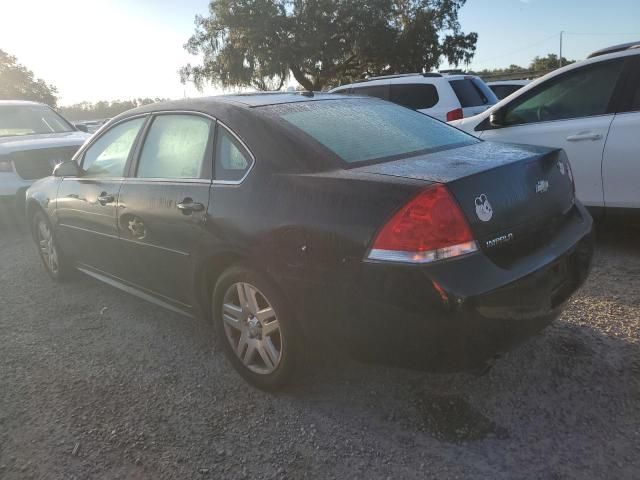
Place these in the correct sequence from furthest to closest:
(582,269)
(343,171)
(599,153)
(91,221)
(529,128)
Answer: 1. (529,128)
2. (599,153)
3. (91,221)
4. (582,269)
5. (343,171)

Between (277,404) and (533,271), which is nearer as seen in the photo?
(533,271)

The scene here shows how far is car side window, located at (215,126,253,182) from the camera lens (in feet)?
9.08

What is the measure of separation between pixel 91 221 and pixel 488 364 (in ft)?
9.79

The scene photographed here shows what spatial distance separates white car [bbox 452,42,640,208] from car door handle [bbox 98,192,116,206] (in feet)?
11.3

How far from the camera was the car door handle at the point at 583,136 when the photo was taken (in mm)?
4368

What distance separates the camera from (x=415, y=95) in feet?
31.5

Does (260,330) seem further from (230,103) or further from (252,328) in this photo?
(230,103)

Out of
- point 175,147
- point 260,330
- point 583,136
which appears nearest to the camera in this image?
point 260,330

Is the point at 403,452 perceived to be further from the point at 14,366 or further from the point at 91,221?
the point at 91,221

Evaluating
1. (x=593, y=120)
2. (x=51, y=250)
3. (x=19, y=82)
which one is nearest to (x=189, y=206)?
(x=51, y=250)

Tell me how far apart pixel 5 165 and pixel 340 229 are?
22.4ft

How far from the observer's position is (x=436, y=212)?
2.10 m

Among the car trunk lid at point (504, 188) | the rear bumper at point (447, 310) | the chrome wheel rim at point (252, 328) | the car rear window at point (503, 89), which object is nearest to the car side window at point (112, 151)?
the chrome wheel rim at point (252, 328)

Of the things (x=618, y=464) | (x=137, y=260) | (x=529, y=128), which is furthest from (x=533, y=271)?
(x=529, y=128)
